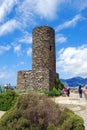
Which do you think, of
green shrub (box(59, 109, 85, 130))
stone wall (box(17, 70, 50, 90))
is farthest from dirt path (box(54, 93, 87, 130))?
stone wall (box(17, 70, 50, 90))

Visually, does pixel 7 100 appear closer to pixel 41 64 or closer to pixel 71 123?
pixel 71 123

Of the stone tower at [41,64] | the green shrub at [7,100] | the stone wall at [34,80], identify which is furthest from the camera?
the stone tower at [41,64]

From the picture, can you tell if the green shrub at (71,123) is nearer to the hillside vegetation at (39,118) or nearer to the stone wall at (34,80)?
the hillside vegetation at (39,118)

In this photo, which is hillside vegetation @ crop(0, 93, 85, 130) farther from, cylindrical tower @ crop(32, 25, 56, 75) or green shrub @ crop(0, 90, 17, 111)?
cylindrical tower @ crop(32, 25, 56, 75)

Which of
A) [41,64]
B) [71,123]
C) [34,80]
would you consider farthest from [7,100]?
[41,64]

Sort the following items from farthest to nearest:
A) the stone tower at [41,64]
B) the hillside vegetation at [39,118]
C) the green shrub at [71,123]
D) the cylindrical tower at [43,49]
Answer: the cylindrical tower at [43,49] → the stone tower at [41,64] → the hillside vegetation at [39,118] → the green shrub at [71,123]

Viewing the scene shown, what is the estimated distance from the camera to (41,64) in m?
26.8

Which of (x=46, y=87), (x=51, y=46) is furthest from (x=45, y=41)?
(x=46, y=87)

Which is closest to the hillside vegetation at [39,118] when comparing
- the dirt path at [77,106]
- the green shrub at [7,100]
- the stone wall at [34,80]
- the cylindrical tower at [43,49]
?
the dirt path at [77,106]

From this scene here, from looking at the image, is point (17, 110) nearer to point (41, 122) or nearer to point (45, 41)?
point (41, 122)

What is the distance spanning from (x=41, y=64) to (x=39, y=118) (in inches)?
792

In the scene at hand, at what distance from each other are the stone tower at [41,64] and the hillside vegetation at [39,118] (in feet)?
62.1

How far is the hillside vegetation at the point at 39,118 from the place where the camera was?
21.6 ft

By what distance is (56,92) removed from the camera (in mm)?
25359
